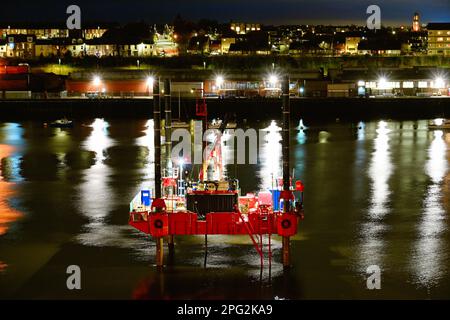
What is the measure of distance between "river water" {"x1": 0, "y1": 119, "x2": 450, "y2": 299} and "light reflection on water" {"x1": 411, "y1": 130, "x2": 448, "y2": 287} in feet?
0.11

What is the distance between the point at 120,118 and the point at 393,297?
140 feet

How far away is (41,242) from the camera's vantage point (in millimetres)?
17516

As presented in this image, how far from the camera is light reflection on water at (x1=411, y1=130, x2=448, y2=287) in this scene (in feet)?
48.6

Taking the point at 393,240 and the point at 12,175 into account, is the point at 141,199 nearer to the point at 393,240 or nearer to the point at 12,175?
the point at 393,240

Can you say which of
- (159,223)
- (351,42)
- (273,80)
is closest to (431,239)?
(159,223)

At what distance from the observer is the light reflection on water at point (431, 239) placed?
14.8 metres

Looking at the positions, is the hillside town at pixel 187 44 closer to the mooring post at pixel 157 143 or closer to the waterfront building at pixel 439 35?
the waterfront building at pixel 439 35

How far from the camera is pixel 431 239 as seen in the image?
17.4 meters

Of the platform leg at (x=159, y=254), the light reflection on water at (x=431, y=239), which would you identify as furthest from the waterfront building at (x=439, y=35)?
the platform leg at (x=159, y=254)

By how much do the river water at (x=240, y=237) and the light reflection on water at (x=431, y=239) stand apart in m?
0.03

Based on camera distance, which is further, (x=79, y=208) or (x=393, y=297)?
(x=79, y=208)
